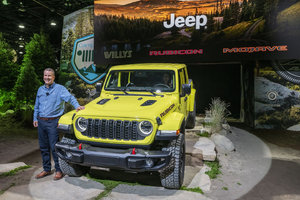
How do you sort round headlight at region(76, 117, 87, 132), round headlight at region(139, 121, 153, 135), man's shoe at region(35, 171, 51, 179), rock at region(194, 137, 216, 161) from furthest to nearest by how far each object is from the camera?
1. rock at region(194, 137, 216, 161)
2. man's shoe at region(35, 171, 51, 179)
3. round headlight at region(76, 117, 87, 132)
4. round headlight at region(139, 121, 153, 135)

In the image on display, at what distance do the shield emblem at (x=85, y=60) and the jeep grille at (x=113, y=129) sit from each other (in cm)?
707

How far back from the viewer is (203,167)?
4344mm

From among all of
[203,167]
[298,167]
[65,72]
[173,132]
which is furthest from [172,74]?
[65,72]

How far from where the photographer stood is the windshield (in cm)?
421

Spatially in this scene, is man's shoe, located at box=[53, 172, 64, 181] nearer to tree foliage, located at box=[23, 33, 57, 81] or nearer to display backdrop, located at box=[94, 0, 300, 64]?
display backdrop, located at box=[94, 0, 300, 64]

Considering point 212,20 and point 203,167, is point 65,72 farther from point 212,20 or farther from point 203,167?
→ point 203,167

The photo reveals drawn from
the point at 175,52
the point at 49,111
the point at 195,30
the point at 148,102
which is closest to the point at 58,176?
the point at 49,111

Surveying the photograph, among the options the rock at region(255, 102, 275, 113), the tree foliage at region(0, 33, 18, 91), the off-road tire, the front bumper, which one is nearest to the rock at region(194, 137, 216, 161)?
the front bumper

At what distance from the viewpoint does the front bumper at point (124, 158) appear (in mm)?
2861

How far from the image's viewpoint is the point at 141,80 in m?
4.46

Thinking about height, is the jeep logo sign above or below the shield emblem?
above

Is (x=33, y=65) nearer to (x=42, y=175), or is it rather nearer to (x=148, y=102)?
(x=42, y=175)

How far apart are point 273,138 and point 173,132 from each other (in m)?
5.09

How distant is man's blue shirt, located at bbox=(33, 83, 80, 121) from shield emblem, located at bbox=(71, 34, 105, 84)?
250 inches
